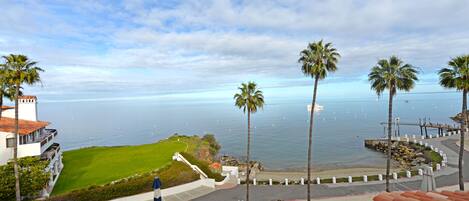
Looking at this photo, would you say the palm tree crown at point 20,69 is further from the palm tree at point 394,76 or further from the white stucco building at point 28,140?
the palm tree at point 394,76

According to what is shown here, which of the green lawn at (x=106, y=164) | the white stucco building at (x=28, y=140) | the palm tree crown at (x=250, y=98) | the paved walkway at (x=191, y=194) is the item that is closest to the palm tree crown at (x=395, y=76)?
the palm tree crown at (x=250, y=98)

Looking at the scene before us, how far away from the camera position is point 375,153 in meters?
68.0

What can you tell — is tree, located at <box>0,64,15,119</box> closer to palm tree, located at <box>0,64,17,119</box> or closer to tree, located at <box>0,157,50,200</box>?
palm tree, located at <box>0,64,17,119</box>

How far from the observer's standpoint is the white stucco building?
24703 mm

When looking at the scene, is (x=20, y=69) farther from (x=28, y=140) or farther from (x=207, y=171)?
(x=207, y=171)

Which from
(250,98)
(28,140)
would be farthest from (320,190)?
(28,140)

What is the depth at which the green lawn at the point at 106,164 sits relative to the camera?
27.4m

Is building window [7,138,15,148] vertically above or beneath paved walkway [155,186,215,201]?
above

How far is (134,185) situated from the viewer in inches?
1033

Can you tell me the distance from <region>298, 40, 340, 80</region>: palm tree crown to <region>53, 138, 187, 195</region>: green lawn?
700 inches

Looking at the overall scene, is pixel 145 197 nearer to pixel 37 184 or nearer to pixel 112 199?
pixel 112 199

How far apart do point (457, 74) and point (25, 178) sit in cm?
3179

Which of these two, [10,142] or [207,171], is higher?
[10,142]

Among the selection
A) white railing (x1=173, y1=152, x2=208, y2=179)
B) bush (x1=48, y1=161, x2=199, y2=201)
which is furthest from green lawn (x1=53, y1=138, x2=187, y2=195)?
bush (x1=48, y1=161, x2=199, y2=201)
